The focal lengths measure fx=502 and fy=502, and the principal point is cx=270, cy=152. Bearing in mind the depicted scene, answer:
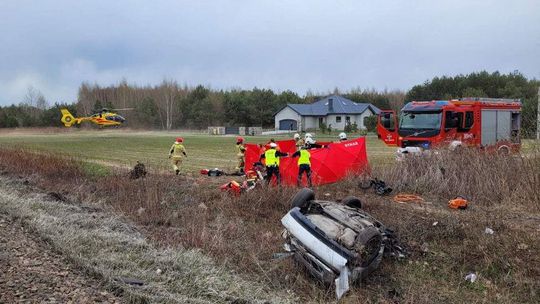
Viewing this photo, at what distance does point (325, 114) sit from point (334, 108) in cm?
190

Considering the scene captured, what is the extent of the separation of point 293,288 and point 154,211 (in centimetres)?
422

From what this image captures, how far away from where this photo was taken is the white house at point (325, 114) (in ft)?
275

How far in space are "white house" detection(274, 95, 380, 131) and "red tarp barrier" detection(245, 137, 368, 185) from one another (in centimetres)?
6803

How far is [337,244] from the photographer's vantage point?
20.3ft

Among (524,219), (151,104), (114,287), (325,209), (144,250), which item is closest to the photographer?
(114,287)

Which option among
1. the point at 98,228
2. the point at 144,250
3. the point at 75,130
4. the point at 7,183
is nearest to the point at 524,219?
the point at 144,250

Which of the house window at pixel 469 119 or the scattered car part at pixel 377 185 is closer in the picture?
the scattered car part at pixel 377 185

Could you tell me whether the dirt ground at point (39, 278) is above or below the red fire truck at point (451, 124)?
below

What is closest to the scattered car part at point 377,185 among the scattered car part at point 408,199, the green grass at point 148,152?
the scattered car part at point 408,199

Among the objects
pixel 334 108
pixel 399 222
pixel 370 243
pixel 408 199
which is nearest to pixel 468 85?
pixel 334 108

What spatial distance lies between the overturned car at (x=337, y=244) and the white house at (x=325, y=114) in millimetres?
75485

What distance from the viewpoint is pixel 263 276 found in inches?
260

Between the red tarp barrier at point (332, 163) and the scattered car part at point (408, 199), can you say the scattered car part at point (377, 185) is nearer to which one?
the scattered car part at point (408, 199)

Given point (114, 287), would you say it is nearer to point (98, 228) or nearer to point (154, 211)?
point (98, 228)
